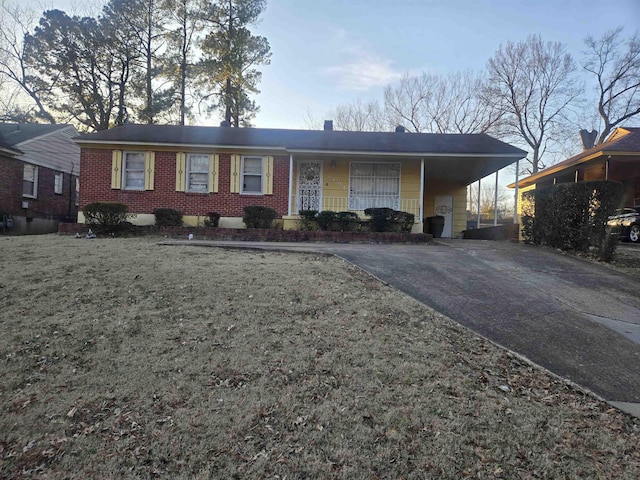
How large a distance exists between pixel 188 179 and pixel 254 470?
489 inches

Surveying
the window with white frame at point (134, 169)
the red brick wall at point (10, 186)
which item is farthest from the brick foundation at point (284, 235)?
the red brick wall at point (10, 186)

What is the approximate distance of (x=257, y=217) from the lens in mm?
11977

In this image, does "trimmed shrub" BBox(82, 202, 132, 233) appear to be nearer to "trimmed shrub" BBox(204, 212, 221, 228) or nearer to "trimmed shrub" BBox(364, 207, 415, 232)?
"trimmed shrub" BBox(204, 212, 221, 228)

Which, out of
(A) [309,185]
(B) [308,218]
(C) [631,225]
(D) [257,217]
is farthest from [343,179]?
(C) [631,225]

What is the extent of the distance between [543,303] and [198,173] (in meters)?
11.6

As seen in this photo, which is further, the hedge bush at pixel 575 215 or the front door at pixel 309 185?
the front door at pixel 309 185

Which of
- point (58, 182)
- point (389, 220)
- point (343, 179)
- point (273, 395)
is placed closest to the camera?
point (273, 395)

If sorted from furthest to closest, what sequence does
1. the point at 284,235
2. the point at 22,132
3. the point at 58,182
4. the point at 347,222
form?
the point at 58,182
the point at 22,132
the point at 347,222
the point at 284,235

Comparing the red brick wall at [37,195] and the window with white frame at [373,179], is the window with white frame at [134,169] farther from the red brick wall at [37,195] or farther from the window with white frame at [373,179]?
the window with white frame at [373,179]

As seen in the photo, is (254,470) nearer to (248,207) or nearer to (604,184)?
(604,184)

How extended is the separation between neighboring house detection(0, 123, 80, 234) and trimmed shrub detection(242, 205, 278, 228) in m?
11.5

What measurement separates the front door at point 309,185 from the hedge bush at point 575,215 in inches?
271

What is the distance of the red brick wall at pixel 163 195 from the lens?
12.9 m

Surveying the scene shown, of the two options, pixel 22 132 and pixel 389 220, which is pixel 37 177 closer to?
pixel 22 132
